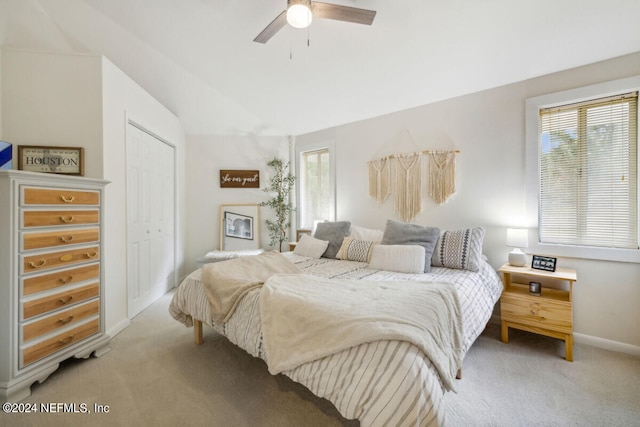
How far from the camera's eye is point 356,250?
9.84 feet

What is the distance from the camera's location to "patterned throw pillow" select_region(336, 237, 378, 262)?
2947mm

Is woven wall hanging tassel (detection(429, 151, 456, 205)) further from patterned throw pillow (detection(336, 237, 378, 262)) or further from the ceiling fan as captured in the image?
the ceiling fan

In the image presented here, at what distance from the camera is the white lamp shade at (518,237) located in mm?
2494

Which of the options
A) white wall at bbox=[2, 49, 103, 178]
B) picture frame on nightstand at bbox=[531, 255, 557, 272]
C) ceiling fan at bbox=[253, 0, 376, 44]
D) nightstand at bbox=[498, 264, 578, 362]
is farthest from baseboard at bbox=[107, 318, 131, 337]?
picture frame on nightstand at bbox=[531, 255, 557, 272]

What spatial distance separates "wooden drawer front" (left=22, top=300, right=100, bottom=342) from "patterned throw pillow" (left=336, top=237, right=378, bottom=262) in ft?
7.35

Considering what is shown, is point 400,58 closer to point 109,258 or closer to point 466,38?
point 466,38

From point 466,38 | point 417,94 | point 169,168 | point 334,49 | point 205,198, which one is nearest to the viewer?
point 466,38

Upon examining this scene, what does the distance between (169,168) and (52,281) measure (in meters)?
2.38

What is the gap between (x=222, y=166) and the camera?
4695 millimetres

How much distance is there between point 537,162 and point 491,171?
0.38 meters

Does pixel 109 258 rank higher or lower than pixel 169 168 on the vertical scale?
lower

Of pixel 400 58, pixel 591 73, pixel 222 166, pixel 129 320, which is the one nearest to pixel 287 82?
pixel 400 58

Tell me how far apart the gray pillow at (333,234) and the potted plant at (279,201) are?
1167 mm

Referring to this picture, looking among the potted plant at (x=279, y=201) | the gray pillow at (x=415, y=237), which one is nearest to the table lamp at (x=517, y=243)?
the gray pillow at (x=415, y=237)
